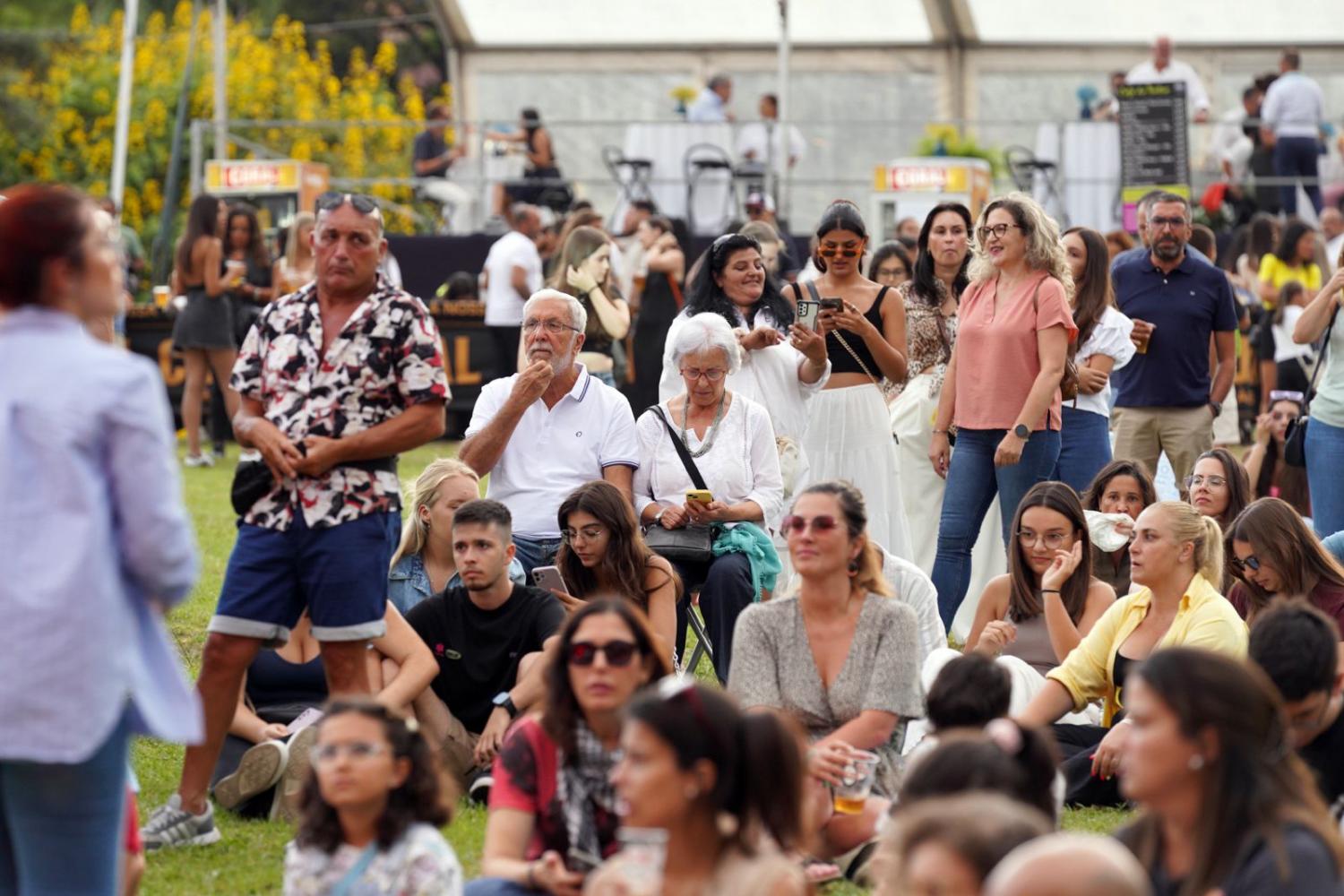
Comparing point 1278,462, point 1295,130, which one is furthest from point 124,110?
point 1278,462

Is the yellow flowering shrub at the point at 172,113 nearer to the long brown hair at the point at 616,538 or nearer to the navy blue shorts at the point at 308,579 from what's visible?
the long brown hair at the point at 616,538

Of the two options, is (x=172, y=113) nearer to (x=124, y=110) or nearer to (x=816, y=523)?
(x=124, y=110)

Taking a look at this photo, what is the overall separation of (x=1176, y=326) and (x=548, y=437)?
10.1 feet

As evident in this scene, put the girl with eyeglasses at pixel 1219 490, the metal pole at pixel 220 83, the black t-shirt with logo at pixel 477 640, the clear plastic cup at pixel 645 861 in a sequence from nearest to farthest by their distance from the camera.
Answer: the clear plastic cup at pixel 645 861 → the black t-shirt with logo at pixel 477 640 → the girl with eyeglasses at pixel 1219 490 → the metal pole at pixel 220 83

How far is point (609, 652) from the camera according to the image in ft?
14.8

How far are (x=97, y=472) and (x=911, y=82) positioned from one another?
1860 cm

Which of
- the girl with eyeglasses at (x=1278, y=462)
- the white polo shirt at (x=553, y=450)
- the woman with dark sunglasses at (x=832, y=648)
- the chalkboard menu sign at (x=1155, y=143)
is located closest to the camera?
the woman with dark sunglasses at (x=832, y=648)

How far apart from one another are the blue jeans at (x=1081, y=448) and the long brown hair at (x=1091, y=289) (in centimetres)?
33

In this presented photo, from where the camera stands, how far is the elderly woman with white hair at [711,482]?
24.0 feet

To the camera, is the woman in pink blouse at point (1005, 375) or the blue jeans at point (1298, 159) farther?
the blue jeans at point (1298, 159)

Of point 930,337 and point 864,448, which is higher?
point 930,337

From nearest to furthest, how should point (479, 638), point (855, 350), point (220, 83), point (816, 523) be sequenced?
point (816, 523) < point (479, 638) < point (855, 350) < point (220, 83)

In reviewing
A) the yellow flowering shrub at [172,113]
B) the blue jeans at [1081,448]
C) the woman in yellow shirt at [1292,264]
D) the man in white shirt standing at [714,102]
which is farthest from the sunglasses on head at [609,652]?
the yellow flowering shrub at [172,113]

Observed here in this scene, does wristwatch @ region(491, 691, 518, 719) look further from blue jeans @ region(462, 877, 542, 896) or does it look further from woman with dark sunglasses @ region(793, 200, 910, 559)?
woman with dark sunglasses @ region(793, 200, 910, 559)
